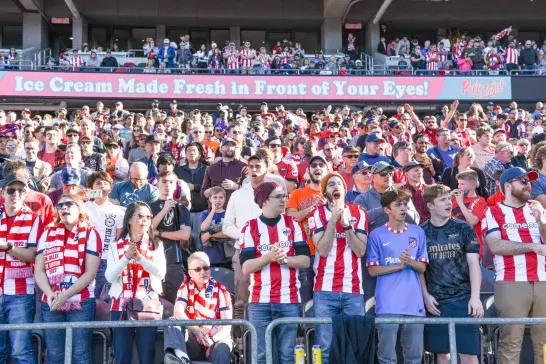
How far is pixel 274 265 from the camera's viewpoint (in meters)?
6.28

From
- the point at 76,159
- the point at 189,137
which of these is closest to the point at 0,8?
the point at 189,137

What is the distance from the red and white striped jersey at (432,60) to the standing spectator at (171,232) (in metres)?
21.4

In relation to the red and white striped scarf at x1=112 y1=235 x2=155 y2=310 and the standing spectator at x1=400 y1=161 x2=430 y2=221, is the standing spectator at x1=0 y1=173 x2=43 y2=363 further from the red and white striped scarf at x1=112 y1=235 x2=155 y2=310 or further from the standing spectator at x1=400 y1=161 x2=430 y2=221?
the standing spectator at x1=400 y1=161 x2=430 y2=221

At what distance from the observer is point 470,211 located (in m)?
7.87

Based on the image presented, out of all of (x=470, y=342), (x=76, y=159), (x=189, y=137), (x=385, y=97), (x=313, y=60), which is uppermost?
(x=313, y=60)

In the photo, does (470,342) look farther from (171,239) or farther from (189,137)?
(189,137)

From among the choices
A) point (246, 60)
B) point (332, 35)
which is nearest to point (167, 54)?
point (246, 60)

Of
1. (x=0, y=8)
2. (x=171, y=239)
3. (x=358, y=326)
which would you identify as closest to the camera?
(x=358, y=326)

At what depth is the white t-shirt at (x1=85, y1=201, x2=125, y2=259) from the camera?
7.27 m

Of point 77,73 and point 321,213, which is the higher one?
point 77,73

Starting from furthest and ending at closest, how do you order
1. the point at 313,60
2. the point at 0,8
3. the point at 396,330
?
the point at 0,8 < the point at 313,60 < the point at 396,330

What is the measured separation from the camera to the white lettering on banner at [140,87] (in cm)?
2511

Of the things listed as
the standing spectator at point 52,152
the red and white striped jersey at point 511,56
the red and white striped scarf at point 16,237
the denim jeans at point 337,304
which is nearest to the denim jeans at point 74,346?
the red and white striped scarf at point 16,237

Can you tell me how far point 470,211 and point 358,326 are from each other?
287 cm
